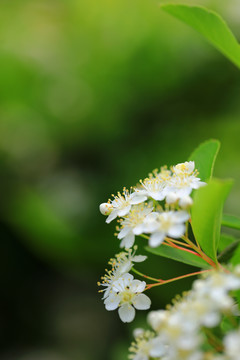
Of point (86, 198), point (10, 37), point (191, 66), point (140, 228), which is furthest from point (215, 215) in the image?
point (10, 37)

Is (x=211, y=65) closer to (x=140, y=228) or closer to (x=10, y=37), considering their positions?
(x=10, y=37)

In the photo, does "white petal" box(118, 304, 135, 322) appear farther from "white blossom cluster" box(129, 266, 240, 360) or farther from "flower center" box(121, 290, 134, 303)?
"white blossom cluster" box(129, 266, 240, 360)

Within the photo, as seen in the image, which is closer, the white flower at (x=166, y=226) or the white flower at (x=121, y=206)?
the white flower at (x=166, y=226)

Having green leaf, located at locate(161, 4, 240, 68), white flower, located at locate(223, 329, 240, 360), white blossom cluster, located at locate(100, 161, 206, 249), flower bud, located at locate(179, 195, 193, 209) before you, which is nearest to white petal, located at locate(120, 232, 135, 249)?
white blossom cluster, located at locate(100, 161, 206, 249)

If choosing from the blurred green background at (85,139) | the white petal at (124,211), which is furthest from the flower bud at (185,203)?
the blurred green background at (85,139)

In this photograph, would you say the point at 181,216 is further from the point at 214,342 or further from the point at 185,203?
the point at 214,342

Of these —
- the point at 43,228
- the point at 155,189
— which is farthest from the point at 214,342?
the point at 43,228

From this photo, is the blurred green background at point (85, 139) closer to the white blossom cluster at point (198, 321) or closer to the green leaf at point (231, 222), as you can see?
the green leaf at point (231, 222)

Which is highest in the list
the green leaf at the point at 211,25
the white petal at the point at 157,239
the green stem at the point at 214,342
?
the green leaf at the point at 211,25
